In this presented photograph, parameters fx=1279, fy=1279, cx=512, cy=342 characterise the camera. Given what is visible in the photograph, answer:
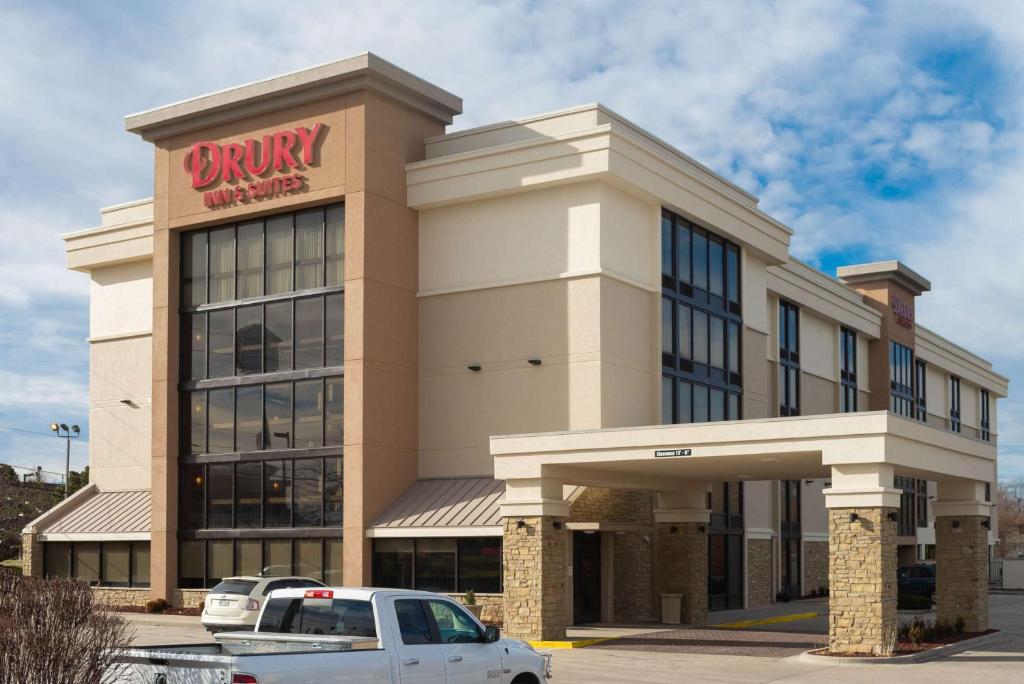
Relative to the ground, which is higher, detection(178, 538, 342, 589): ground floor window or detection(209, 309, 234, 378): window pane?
detection(209, 309, 234, 378): window pane

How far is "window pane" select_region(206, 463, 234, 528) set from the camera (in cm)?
3903

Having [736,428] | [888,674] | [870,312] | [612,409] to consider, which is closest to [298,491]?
[612,409]

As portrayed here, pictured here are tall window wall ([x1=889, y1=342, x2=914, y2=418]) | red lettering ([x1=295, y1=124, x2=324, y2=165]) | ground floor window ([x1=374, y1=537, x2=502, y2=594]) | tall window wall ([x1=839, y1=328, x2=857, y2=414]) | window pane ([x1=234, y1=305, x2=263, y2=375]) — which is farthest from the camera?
tall window wall ([x1=889, y1=342, x2=914, y2=418])

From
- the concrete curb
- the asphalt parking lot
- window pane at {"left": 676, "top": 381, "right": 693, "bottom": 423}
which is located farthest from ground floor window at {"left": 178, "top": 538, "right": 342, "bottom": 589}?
the concrete curb

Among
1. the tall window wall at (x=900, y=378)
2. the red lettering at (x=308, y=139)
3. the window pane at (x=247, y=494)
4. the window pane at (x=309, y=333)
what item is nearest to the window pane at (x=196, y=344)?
the window pane at (x=247, y=494)

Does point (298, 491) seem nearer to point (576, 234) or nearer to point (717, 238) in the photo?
point (576, 234)

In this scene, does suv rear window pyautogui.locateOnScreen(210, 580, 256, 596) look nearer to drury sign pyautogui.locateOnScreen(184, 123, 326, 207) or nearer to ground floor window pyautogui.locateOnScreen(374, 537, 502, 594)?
ground floor window pyautogui.locateOnScreen(374, 537, 502, 594)

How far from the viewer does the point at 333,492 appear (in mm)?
36531

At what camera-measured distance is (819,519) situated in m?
52.1

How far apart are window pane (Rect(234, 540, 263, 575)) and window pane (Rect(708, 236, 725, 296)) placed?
16.1 meters

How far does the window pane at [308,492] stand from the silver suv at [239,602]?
521cm

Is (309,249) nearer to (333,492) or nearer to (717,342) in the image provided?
(333,492)

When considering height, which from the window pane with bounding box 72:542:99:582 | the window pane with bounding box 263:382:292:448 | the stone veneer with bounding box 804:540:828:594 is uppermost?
the window pane with bounding box 263:382:292:448

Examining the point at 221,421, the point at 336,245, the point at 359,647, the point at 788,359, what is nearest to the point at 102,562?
the point at 221,421
